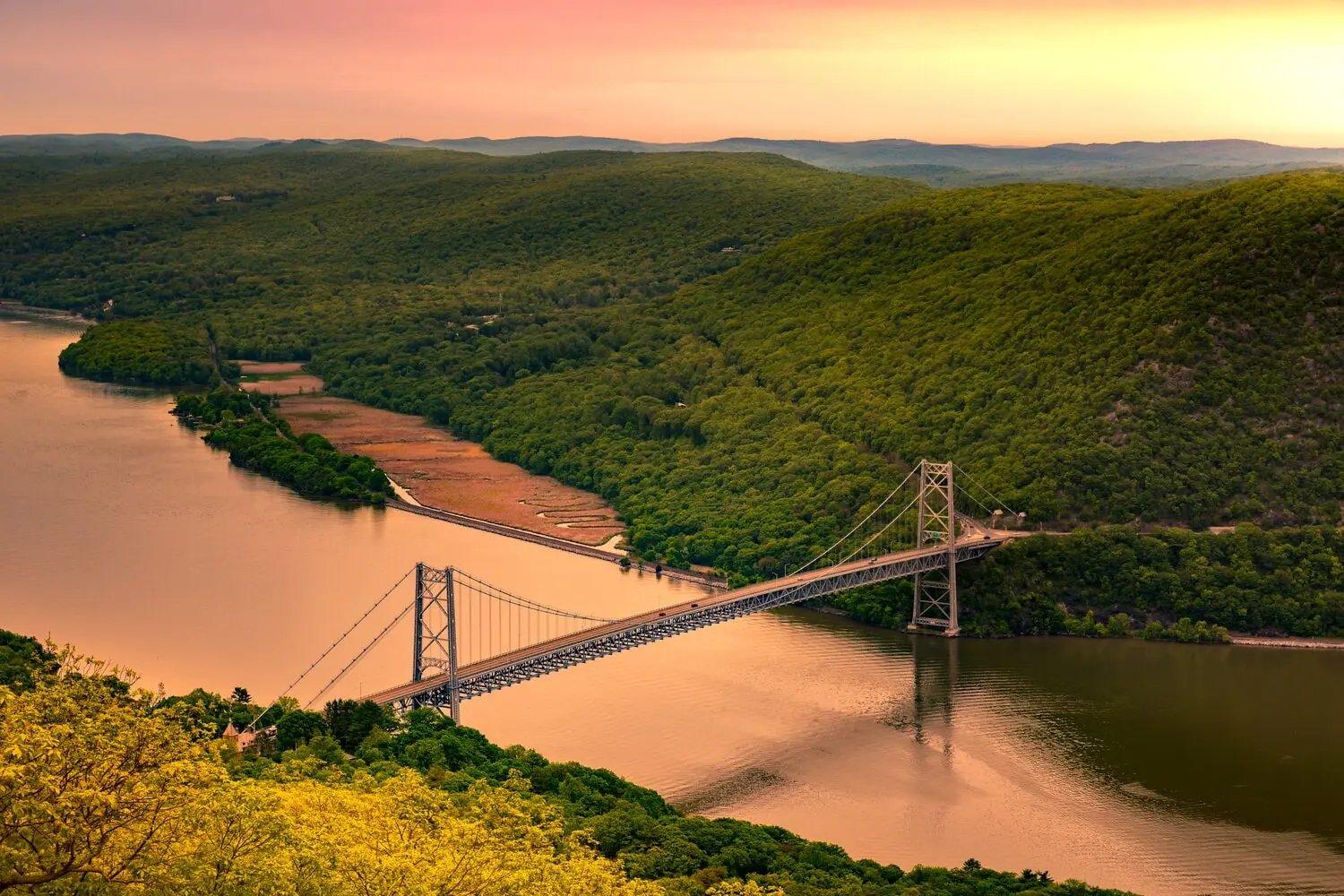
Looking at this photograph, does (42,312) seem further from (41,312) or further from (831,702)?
(831,702)

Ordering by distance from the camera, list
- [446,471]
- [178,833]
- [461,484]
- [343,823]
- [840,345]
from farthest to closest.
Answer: [446,471] < [840,345] < [461,484] < [343,823] < [178,833]

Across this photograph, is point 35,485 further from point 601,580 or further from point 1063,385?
point 1063,385

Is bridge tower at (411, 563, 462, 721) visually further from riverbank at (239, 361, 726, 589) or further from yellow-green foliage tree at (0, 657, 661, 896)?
riverbank at (239, 361, 726, 589)

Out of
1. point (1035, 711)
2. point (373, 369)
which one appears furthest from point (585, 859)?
point (373, 369)

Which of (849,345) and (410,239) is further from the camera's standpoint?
(410,239)

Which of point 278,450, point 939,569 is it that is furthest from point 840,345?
point 278,450

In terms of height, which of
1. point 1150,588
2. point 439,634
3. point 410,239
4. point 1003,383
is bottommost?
point 1150,588

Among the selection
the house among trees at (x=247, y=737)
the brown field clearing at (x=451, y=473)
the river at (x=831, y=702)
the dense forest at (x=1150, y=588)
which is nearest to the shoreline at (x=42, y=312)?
the brown field clearing at (x=451, y=473)
